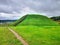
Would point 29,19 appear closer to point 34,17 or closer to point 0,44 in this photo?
point 34,17

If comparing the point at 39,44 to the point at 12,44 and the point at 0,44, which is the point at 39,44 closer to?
the point at 12,44

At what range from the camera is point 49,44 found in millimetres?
34688

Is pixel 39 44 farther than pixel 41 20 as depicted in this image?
No

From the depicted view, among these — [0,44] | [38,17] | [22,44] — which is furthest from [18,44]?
[38,17]

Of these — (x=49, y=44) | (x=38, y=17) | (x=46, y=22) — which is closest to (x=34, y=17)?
(x=38, y=17)

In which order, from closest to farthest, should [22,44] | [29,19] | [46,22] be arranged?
[22,44] < [46,22] < [29,19]

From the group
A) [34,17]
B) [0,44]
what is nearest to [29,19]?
[34,17]

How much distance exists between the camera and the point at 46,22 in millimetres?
128375

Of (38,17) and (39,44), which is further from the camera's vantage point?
(38,17)

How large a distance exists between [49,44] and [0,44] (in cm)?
986

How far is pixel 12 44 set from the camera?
113 feet

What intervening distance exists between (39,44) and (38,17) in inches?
4303

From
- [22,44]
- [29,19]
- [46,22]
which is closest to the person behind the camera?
[22,44]

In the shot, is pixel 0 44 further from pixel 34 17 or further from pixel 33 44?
pixel 34 17
